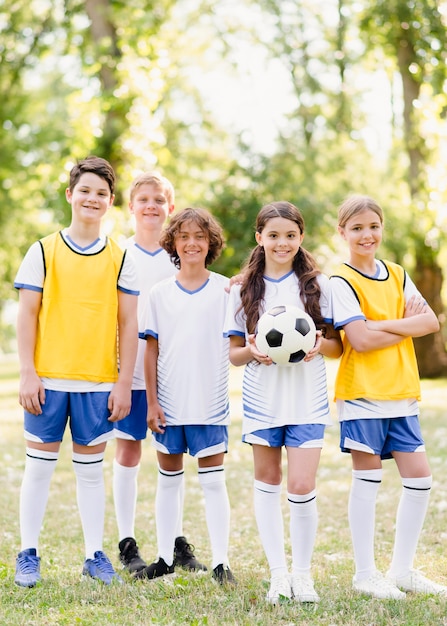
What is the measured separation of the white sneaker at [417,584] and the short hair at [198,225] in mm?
2034

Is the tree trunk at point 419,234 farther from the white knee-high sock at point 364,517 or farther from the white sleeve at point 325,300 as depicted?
the white knee-high sock at point 364,517

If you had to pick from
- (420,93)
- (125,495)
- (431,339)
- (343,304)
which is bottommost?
(125,495)

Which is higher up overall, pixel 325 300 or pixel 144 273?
pixel 144 273

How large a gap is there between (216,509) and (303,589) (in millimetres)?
696

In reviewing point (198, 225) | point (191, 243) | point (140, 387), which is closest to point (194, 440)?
point (140, 387)

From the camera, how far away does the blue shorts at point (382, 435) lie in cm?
411

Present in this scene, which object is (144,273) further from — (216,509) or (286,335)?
(216,509)

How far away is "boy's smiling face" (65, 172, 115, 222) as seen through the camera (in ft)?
14.6

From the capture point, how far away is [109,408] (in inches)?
173

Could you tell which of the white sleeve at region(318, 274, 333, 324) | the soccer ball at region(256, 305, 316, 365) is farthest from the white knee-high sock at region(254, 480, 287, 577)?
the white sleeve at region(318, 274, 333, 324)

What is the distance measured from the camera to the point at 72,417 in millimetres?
4359

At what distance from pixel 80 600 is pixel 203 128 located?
20756mm

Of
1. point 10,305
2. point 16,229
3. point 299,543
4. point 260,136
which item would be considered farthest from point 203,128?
point 10,305

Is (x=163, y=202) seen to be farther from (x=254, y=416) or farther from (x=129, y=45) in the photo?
(x=129, y=45)
